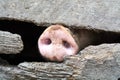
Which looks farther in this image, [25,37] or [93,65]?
[25,37]

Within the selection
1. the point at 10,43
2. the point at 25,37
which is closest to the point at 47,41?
the point at 10,43

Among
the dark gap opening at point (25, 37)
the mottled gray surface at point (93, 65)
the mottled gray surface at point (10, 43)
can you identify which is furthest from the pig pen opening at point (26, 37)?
the mottled gray surface at point (93, 65)

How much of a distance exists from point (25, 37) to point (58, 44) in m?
0.61

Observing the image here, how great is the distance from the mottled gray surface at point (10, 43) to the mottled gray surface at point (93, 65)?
0.76ft

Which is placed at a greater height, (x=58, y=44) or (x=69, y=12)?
(x=69, y=12)

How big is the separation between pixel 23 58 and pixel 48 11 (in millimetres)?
457

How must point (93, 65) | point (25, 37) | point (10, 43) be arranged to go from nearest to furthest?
point (93, 65), point (10, 43), point (25, 37)

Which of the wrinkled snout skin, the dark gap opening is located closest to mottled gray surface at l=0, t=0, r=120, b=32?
the wrinkled snout skin

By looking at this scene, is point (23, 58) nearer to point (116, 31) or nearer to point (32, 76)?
point (32, 76)

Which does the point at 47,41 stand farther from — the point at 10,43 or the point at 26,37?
the point at 26,37

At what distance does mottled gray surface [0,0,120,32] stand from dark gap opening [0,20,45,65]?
0.21m

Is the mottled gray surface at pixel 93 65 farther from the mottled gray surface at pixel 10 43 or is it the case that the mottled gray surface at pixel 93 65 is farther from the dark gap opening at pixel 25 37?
the dark gap opening at pixel 25 37

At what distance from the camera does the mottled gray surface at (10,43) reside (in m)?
2.10

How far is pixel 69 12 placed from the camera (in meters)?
2.15
